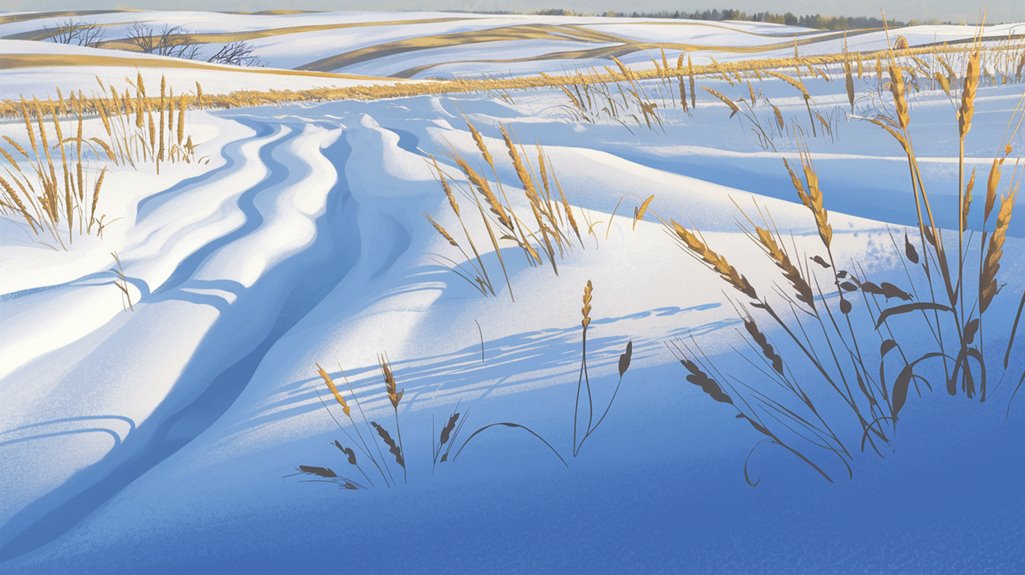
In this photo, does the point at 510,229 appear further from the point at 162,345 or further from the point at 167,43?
the point at 167,43

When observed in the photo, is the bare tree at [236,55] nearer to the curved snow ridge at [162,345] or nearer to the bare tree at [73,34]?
the bare tree at [73,34]

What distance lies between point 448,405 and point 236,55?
3323 cm

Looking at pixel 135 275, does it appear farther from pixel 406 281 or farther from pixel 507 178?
pixel 507 178

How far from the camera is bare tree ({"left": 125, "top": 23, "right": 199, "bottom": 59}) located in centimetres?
3234

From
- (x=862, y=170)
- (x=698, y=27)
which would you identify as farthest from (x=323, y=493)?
(x=698, y=27)

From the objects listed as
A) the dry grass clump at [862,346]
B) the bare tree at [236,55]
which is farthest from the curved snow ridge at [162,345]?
the bare tree at [236,55]

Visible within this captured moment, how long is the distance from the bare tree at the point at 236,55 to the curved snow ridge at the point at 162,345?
30.4 m

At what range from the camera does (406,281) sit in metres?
1.80

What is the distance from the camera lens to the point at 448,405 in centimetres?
120

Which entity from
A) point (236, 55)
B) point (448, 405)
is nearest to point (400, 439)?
point (448, 405)

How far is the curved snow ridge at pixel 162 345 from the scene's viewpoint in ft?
3.78

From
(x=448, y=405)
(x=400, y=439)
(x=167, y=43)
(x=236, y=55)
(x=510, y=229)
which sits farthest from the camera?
(x=167, y=43)

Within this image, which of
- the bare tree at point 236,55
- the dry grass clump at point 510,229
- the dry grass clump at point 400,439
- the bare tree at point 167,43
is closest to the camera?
the dry grass clump at point 400,439

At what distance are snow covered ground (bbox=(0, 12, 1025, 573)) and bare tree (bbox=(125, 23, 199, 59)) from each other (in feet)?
110
